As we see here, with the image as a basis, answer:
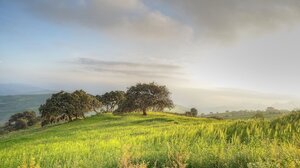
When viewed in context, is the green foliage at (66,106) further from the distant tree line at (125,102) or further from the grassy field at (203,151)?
the grassy field at (203,151)

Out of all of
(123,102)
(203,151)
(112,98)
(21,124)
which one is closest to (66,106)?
(123,102)

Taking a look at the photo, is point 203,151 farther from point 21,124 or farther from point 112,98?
point 21,124

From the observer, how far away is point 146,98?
253 ft

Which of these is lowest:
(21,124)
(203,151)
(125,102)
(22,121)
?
(21,124)

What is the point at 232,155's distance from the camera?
13.5m

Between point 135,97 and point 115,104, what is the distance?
23.1 meters

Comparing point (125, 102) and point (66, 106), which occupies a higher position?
point (125, 102)

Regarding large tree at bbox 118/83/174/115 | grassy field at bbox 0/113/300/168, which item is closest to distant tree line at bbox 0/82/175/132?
large tree at bbox 118/83/174/115

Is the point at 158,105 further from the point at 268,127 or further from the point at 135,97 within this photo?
the point at 268,127

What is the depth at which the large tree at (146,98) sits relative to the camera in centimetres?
7656

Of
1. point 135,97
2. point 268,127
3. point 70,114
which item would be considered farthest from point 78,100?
point 268,127

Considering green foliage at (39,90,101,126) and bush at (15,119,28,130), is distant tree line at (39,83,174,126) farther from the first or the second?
bush at (15,119,28,130)

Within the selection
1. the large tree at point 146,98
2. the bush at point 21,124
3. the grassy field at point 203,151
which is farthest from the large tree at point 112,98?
the grassy field at point 203,151

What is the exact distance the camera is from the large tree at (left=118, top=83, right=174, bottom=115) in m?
76.6
